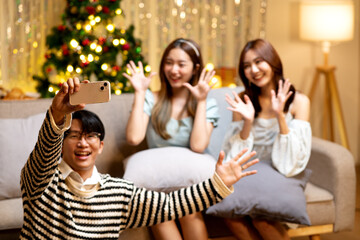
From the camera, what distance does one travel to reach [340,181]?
250cm

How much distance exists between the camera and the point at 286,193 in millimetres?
2305

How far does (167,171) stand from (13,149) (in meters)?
0.71

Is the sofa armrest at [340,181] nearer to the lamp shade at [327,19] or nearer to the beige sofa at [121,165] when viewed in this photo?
the beige sofa at [121,165]

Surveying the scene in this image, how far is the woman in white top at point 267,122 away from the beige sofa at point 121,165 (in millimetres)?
182

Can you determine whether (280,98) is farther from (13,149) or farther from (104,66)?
(104,66)

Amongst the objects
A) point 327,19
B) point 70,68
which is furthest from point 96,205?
point 327,19

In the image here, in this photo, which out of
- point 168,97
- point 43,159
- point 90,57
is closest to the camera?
point 43,159

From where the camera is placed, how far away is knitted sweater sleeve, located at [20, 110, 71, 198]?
147cm

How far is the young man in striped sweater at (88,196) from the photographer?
1.64 metres

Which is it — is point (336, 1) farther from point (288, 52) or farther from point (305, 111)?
point (305, 111)

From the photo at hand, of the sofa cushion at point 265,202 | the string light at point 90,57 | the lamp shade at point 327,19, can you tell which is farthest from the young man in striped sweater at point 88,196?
the lamp shade at point 327,19

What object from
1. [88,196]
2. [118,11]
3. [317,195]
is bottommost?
[317,195]

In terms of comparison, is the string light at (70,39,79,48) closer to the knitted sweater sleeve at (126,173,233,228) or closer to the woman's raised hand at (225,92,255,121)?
the woman's raised hand at (225,92,255,121)

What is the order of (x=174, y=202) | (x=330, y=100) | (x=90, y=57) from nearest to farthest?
(x=174, y=202) → (x=90, y=57) → (x=330, y=100)
